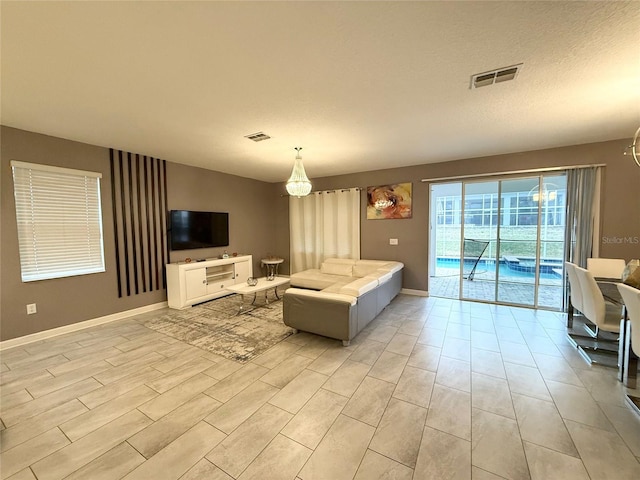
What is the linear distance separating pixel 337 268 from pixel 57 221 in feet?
14.8

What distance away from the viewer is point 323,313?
9.81ft

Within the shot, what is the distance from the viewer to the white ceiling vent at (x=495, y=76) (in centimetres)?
197

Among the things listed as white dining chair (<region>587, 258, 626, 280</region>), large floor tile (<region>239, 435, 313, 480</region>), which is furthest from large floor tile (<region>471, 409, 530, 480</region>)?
white dining chair (<region>587, 258, 626, 280</region>)

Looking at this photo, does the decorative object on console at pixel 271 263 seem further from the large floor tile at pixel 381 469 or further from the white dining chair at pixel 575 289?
the white dining chair at pixel 575 289

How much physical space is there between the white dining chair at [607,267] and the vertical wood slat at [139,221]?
6.62 meters

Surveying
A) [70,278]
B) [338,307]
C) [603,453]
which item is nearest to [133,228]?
[70,278]

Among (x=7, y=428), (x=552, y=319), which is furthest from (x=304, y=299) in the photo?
(x=552, y=319)

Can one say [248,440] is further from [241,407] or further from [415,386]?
[415,386]

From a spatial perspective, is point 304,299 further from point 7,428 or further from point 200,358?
point 7,428

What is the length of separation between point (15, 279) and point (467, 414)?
5034mm

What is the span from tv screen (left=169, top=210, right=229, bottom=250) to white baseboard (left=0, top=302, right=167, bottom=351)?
1132 mm

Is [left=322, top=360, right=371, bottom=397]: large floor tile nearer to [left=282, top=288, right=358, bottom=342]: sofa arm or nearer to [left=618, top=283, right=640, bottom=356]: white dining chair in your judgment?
[left=282, top=288, right=358, bottom=342]: sofa arm

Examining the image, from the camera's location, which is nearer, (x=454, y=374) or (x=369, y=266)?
(x=454, y=374)

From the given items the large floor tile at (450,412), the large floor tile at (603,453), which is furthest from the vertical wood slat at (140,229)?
the large floor tile at (603,453)
